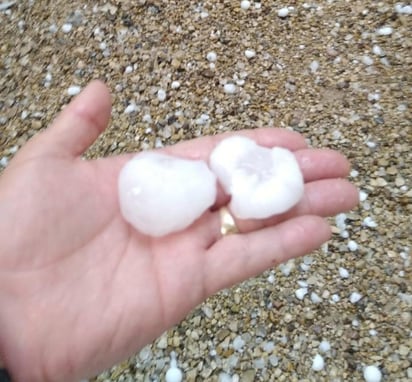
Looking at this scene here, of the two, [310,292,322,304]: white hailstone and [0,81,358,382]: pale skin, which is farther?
[310,292,322,304]: white hailstone

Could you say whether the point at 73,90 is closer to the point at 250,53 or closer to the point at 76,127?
the point at 250,53

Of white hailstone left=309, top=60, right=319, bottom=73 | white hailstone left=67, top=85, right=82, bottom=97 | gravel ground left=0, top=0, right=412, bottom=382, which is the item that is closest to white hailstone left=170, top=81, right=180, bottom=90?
gravel ground left=0, top=0, right=412, bottom=382

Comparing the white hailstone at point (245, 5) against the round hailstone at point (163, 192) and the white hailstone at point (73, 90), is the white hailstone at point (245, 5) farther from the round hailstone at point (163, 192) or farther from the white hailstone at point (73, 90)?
the round hailstone at point (163, 192)

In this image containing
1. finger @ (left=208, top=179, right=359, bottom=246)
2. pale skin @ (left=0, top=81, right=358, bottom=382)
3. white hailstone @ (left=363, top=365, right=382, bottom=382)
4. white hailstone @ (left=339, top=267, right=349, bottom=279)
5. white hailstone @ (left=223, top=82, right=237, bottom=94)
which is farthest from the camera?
white hailstone @ (left=223, top=82, right=237, bottom=94)

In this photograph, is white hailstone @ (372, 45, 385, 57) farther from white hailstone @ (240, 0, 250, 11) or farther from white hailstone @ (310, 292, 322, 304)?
white hailstone @ (310, 292, 322, 304)

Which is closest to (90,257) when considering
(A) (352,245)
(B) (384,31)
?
(A) (352,245)

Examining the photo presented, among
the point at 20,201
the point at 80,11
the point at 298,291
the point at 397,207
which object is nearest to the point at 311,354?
the point at 298,291

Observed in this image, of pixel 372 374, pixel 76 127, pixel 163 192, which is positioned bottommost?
pixel 372 374

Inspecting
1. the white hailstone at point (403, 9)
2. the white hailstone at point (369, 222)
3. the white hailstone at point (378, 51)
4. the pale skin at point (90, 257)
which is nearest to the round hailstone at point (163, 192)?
the pale skin at point (90, 257)
